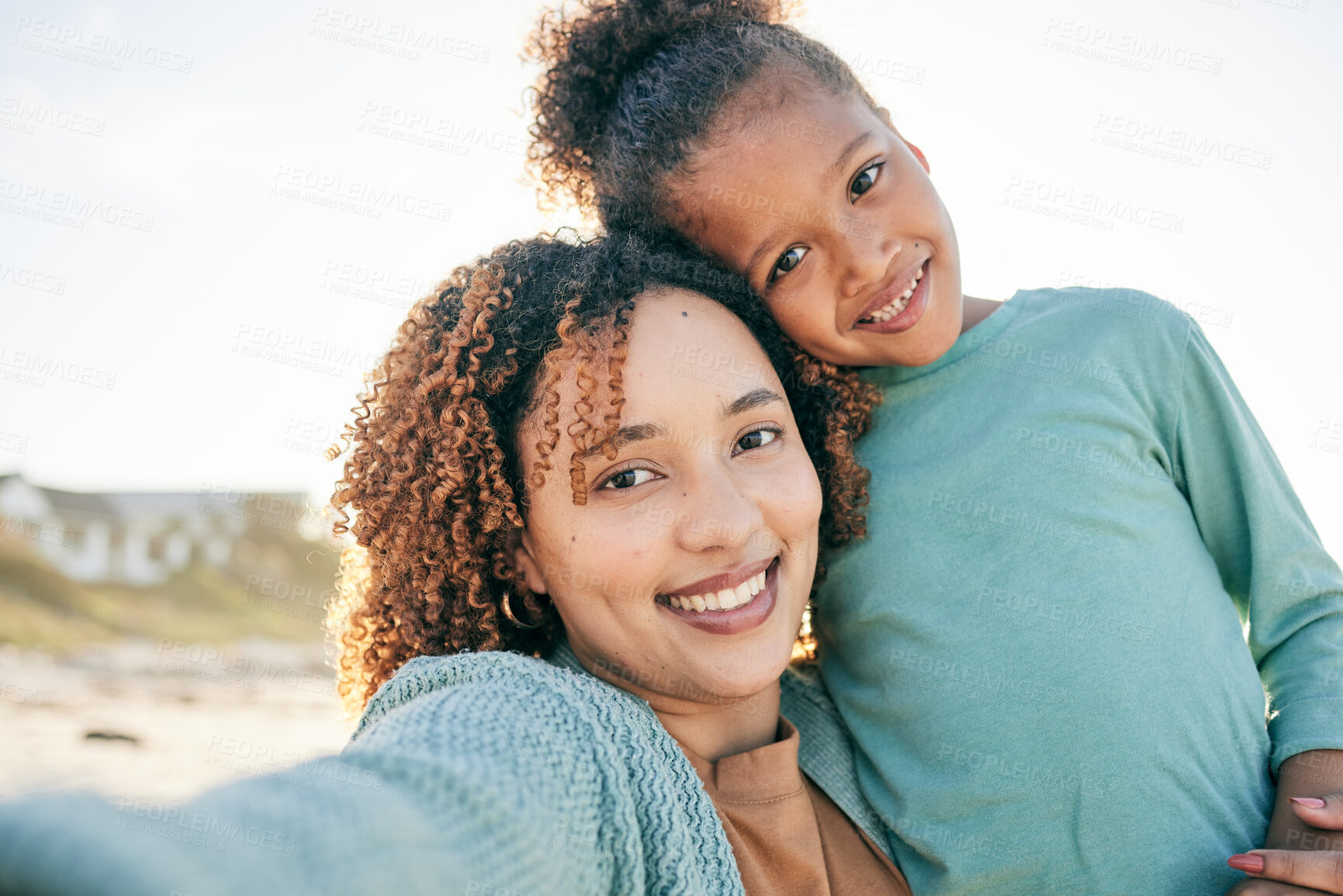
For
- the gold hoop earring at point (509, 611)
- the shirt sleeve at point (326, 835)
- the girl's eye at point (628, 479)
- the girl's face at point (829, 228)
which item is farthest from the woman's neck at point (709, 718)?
the girl's face at point (829, 228)

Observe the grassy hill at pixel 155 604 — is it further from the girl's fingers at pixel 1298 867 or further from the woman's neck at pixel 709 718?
the girl's fingers at pixel 1298 867

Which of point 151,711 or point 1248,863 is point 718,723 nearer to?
point 1248,863

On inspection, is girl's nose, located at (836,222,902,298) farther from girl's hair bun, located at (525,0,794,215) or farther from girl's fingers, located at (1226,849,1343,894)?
girl's fingers, located at (1226,849,1343,894)

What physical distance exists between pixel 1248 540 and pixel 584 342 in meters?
1.59

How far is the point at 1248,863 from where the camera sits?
177 cm

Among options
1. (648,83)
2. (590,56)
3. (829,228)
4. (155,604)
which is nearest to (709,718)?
(829,228)

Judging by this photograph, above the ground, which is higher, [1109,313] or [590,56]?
[590,56]

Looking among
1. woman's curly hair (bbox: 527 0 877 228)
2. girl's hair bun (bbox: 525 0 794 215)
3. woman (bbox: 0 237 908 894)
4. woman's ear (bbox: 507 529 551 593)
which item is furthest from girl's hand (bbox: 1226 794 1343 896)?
girl's hair bun (bbox: 525 0 794 215)

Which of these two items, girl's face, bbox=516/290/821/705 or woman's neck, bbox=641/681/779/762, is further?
woman's neck, bbox=641/681/779/762

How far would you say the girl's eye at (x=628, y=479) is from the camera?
6.19 ft

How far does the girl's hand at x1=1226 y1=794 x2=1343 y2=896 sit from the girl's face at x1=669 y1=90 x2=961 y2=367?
121 cm

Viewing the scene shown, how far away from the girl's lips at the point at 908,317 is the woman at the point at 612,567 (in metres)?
0.16

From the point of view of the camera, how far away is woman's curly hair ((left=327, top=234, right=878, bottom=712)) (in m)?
1.94

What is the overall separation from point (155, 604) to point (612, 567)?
7946mm
